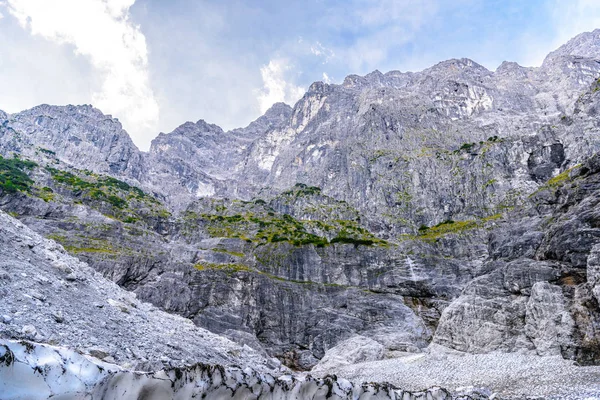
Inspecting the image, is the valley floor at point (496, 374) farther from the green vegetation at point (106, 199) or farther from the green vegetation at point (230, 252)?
the green vegetation at point (106, 199)

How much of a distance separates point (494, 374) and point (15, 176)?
10527cm

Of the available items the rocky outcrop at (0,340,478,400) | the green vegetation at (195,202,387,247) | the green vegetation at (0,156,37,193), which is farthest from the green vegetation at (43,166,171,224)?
the rocky outcrop at (0,340,478,400)

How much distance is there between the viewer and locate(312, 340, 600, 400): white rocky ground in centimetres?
1942

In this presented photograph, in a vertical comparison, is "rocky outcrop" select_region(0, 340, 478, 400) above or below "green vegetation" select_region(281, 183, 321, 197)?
below

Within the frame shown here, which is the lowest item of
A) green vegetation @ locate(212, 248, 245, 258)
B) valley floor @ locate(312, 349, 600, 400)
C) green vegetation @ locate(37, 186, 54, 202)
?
valley floor @ locate(312, 349, 600, 400)

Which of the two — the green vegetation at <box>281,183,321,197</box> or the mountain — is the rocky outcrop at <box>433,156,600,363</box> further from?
the green vegetation at <box>281,183,321,197</box>

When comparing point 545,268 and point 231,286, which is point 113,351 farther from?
point 231,286

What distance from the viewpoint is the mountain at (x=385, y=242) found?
36.4 metres

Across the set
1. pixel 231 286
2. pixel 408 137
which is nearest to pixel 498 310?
pixel 231 286

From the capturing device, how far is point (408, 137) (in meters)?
155

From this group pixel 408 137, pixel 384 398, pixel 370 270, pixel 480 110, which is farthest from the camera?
pixel 480 110

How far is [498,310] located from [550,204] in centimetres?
3490

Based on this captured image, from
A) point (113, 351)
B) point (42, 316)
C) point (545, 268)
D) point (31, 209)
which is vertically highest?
point (31, 209)

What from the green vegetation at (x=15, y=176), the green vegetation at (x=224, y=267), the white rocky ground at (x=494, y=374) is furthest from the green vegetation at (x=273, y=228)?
the white rocky ground at (x=494, y=374)
